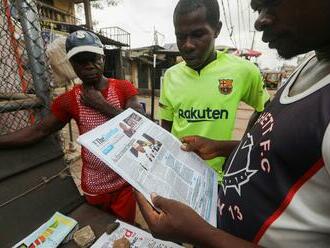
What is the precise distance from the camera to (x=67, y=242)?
3.79 feet

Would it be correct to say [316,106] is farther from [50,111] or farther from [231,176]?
[50,111]

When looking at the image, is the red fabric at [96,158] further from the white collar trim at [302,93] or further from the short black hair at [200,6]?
the white collar trim at [302,93]

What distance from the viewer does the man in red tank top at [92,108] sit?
1.51 metres

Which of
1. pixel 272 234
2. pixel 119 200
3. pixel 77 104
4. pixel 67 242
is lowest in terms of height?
pixel 119 200

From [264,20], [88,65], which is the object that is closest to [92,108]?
[88,65]

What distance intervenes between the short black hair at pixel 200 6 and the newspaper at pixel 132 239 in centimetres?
129

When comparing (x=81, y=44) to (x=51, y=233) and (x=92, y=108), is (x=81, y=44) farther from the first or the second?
(x=51, y=233)

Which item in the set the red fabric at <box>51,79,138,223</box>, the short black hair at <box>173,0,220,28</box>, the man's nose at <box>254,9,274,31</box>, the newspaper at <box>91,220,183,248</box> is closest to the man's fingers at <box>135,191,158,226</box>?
the newspaper at <box>91,220,183,248</box>

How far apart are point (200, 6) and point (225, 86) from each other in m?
0.52

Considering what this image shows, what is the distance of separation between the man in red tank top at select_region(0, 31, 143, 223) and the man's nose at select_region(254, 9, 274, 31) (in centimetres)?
95

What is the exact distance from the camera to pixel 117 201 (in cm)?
169

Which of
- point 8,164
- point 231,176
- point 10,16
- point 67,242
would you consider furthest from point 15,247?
point 10,16

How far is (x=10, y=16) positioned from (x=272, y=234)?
1.88m

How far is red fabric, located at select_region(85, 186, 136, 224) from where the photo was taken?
1645mm
